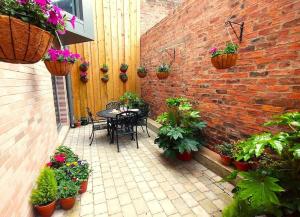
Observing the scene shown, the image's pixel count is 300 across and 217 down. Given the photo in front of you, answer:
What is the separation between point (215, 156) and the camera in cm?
283

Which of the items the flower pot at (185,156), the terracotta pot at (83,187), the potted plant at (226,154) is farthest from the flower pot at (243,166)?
the terracotta pot at (83,187)

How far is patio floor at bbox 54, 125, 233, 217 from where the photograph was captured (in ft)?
6.53

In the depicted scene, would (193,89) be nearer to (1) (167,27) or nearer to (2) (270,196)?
(1) (167,27)

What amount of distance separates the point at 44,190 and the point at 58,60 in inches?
56.0

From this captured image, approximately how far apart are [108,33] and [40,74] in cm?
352

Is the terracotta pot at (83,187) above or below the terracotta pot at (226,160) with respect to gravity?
below

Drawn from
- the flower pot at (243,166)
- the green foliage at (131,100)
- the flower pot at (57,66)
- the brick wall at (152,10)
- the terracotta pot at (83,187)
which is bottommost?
the terracotta pot at (83,187)

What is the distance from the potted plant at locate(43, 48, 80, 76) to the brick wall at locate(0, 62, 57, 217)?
0.27 m

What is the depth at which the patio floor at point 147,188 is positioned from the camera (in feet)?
6.53

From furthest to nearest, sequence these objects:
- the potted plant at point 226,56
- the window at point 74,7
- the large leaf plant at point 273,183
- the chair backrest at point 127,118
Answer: the chair backrest at point 127,118 → the window at point 74,7 → the potted plant at point 226,56 → the large leaf plant at point 273,183

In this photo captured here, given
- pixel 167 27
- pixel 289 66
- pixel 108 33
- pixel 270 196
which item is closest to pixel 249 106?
pixel 289 66

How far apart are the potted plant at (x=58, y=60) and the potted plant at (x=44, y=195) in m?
1.19

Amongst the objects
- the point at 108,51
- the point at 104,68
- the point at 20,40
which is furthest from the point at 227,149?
the point at 108,51

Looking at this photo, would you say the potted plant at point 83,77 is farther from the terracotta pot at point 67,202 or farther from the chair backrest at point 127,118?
the terracotta pot at point 67,202
